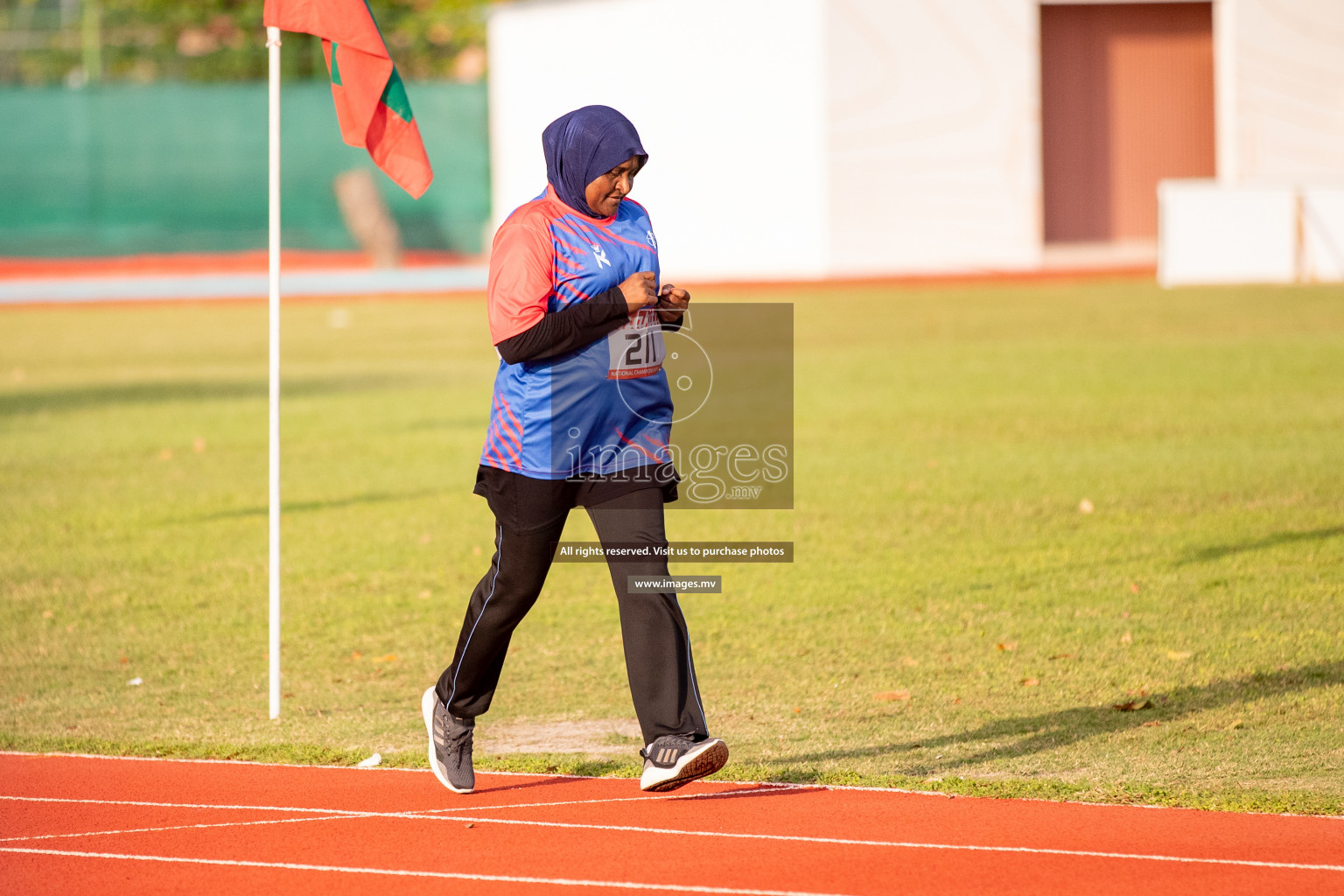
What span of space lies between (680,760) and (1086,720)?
210 cm

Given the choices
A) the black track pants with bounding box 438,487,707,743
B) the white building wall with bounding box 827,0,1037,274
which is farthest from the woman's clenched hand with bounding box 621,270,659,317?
the white building wall with bounding box 827,0,1037,274

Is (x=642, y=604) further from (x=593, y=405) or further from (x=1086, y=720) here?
(x=1086, y=720)

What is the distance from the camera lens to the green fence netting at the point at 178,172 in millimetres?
38625

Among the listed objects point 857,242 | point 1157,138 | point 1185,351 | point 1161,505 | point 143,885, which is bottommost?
point 143,885

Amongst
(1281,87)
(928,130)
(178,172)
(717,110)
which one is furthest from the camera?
(178,172)

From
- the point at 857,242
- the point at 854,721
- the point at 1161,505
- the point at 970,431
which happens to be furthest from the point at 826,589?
the point at 857,242

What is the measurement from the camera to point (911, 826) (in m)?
5.31

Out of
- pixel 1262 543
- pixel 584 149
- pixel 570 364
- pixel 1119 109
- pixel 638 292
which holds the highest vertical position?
pixel 1119 109

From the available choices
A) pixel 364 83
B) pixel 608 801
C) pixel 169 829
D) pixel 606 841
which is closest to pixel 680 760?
pixel 606 841

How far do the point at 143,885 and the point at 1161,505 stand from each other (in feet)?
26.0

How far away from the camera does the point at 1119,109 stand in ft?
130

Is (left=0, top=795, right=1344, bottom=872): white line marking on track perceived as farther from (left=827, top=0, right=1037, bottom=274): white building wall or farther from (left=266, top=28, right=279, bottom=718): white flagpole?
(left=827, top=0, right=1037, bottom=274): white building wall

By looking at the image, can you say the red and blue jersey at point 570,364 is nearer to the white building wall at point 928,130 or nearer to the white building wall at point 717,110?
the white building wall at point 717,110

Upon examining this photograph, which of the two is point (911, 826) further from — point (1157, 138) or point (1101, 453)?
point (1157, 138)
